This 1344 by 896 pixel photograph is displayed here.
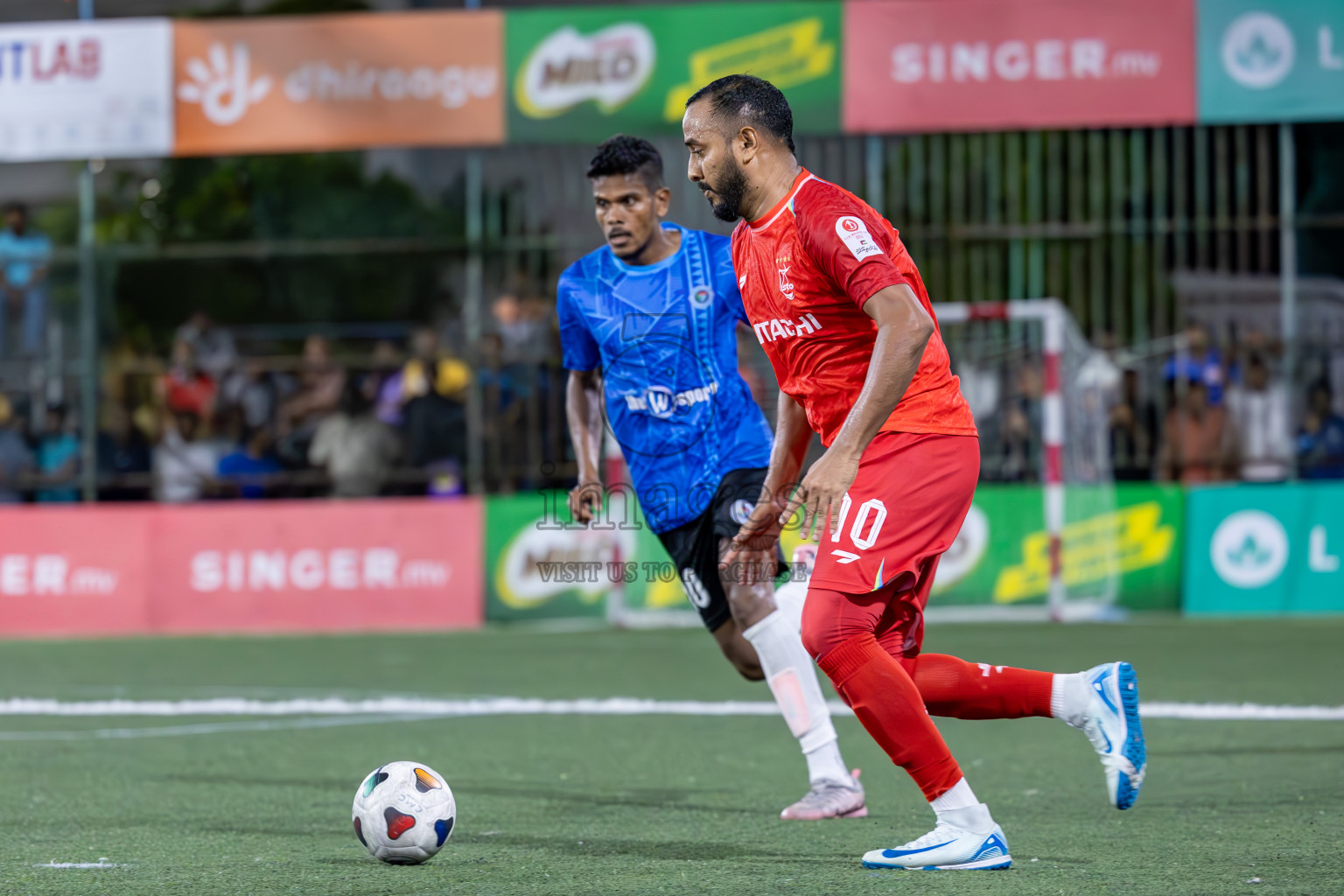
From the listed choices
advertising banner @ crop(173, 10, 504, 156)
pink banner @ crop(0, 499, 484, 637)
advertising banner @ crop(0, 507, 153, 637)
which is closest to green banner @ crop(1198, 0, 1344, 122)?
advertising banner @ crop(173, 10, 504, 156)

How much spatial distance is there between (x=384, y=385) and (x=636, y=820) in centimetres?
896

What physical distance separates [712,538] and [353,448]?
321 inches

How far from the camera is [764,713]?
8242 millimetres

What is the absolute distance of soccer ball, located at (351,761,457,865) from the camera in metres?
4.73

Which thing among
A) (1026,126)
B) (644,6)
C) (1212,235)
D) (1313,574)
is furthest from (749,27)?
(1313,574)

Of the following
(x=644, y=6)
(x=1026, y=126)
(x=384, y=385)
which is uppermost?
(x=644, y=6)

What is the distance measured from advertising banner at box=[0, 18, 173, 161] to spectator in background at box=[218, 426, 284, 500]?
2375 millimetres

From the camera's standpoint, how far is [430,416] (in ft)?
45.2

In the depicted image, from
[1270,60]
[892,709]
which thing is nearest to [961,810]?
[892,709]

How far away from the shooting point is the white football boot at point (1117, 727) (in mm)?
4488

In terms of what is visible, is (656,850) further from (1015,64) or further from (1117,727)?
(1015,64)

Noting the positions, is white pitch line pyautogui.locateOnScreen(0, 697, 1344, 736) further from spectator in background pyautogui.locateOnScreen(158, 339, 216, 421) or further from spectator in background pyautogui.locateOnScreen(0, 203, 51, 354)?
spectator in background pyautogui.locateOnScreen(0, 203, 51, 354)

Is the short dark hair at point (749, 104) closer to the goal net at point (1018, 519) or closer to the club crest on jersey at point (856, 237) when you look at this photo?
the club crest on jersey at point (856, 237)

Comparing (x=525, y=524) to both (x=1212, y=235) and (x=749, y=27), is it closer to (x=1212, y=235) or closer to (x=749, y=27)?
(x=749, y=27)
